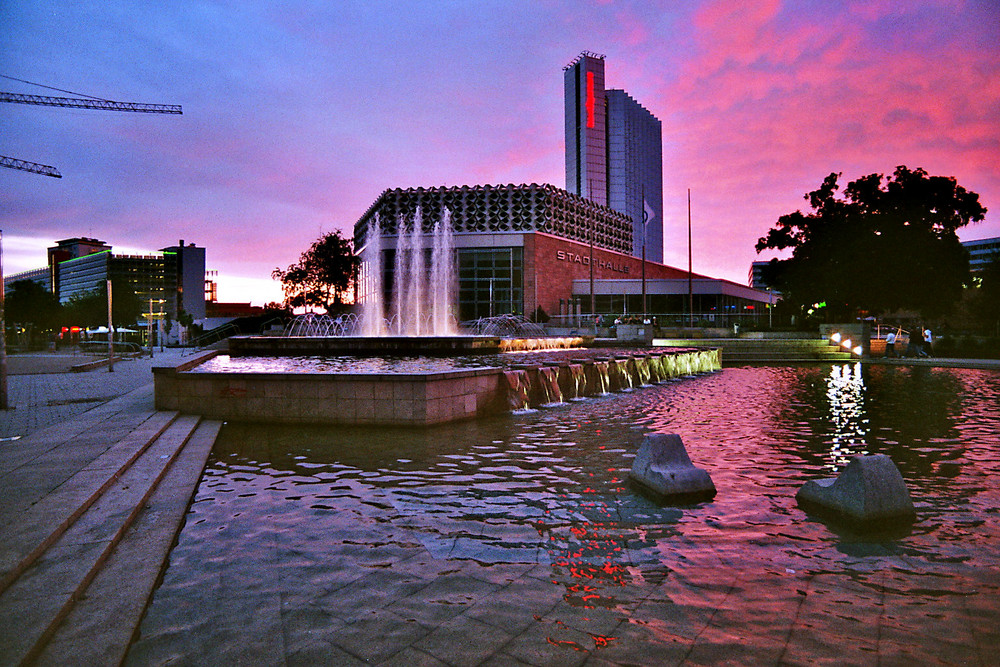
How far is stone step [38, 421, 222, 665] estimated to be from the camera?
125 inches

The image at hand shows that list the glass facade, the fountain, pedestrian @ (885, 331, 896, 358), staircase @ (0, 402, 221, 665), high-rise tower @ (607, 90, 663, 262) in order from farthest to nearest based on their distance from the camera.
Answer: high-rise tower @ (607, 90, 663, 262), the glass facade, pedestrian @ (885, 331, 896, 358), the fountain, staircase @ (0, 402, 221, 665)

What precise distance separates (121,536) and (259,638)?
252cm

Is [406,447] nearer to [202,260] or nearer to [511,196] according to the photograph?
[511,196]

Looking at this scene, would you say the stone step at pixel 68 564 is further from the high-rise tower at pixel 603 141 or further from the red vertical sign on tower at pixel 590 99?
the red vertical sign on tower at pixel 590 99

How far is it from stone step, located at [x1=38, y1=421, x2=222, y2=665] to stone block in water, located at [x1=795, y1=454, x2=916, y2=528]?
572 cm

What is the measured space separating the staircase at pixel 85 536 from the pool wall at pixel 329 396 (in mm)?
2296

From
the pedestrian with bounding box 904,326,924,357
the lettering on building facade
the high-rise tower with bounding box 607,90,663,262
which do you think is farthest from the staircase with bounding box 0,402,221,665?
the high-rise tower with bounding box 607,90,663,262

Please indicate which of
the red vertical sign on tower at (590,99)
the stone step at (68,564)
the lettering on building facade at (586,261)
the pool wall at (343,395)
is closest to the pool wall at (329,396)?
the pool wall at (343,395)

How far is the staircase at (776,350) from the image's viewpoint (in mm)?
33781

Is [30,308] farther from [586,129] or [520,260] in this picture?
[586,129]

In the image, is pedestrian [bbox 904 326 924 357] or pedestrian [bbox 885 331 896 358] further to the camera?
pedestrian [bbox 885 331 896 358]

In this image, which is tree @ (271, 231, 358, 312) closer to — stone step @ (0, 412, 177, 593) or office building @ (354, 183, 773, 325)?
office building @ (354, 183, 773, 325)

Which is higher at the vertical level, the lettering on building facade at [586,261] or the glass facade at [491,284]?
the lettering on building facade at [586,261]

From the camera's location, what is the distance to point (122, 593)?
12.9 feet
